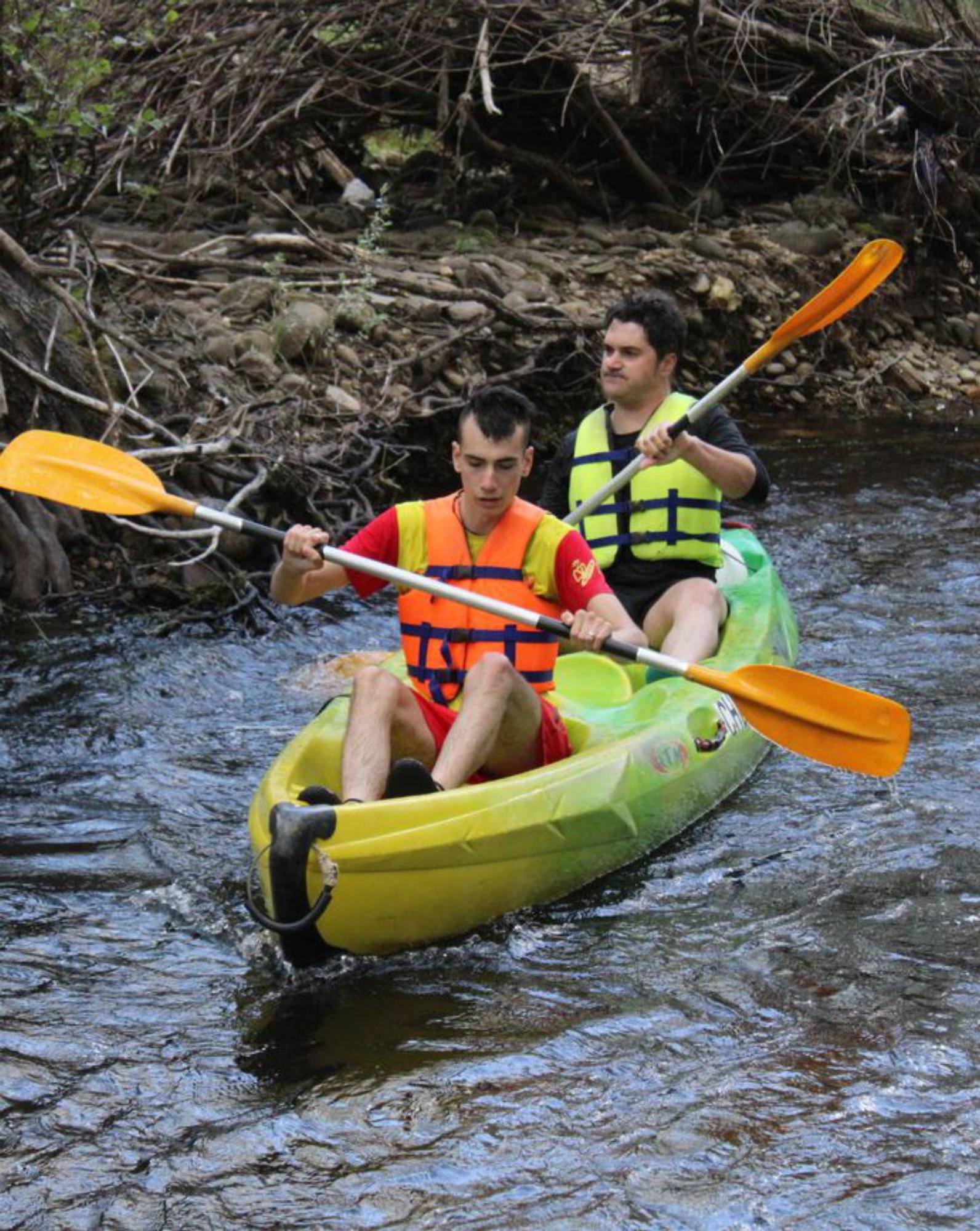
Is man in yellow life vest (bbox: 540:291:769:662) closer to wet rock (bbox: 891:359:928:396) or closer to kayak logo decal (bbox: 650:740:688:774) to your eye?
kayak logo decal (bbox: 650:740:688:774)

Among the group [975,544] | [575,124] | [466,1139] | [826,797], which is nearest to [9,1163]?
[466,1139]

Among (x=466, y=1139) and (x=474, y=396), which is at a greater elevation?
(x=474, y=396)

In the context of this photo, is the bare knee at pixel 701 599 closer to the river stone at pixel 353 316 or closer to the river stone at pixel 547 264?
the river stone at pixel 353 316

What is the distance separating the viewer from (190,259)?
23.3ft

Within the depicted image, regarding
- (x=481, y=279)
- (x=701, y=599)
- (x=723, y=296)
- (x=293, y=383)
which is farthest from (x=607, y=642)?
(x=723, y=296)

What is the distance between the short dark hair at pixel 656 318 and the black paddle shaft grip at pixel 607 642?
1.24 m

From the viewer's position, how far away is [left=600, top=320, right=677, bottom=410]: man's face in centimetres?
452

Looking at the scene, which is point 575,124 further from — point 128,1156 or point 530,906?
point 128,1156

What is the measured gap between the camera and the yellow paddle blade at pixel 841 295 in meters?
4.55

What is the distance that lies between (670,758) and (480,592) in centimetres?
62

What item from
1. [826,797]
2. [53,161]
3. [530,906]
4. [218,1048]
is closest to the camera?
[218,1048]

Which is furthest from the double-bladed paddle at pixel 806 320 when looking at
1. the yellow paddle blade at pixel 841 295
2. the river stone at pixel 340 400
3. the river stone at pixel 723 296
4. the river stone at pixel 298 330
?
the river stone at pixel 723 296

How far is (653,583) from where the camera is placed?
467 centimetres

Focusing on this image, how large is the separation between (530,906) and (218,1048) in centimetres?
81
